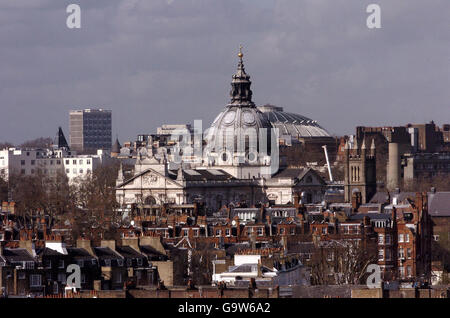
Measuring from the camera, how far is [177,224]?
97625 mm

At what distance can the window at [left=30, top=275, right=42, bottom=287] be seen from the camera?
6800 cm

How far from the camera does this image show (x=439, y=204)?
126m

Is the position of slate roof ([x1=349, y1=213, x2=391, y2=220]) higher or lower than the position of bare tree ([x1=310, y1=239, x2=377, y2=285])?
higher

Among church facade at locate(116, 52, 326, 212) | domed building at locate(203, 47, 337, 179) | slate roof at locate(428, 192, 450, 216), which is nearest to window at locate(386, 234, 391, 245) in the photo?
slate roof at locate(428, 192, 450, 216)

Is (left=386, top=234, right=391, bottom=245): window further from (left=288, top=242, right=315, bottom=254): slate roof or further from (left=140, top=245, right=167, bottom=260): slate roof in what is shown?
(left=140, top=245, right=167, bottom=260): slate roof

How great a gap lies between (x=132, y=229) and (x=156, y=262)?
18.6m

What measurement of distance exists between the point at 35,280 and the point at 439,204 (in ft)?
199

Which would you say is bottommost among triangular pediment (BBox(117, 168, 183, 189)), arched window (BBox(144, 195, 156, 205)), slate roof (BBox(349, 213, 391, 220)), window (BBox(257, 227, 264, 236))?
window (BBox(257, 227, 264, 236))

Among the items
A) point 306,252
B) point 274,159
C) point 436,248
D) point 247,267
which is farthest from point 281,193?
point 247,267

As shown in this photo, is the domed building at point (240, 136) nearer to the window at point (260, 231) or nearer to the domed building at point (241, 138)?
the domed building at point (241, 138)

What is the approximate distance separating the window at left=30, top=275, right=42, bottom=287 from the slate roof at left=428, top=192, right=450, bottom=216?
56989 mm

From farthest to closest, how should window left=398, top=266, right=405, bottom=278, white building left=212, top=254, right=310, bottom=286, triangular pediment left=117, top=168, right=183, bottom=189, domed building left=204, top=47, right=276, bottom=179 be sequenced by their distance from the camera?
A: domed building left=204, top=47, right=276, bottom=179
triangular pediment left=117, top=168, right=183, bottom=189
window left=398, top=266, right=405, bottom=278
white building left=212, top=254, right=310, bottom=286

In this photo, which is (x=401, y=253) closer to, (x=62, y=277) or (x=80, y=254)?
(x=80, y=254)

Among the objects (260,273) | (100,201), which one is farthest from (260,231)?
(100,201)
